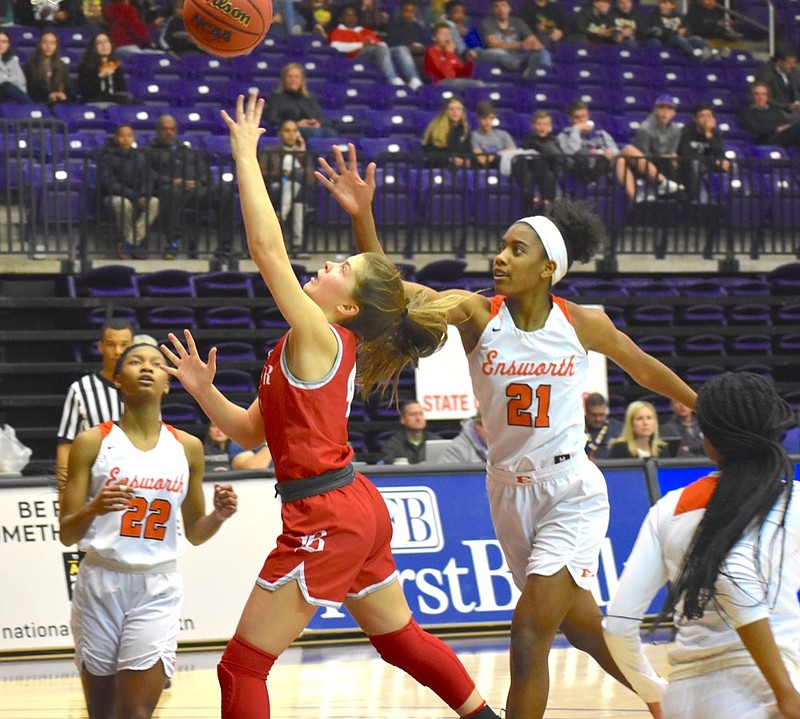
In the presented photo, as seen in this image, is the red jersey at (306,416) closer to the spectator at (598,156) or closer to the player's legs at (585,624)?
the player's legs at (585,624)

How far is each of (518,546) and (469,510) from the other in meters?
3.64

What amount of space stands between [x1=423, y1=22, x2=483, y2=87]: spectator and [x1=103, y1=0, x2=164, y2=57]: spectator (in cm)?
323

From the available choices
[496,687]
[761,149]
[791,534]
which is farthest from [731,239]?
[791,534]

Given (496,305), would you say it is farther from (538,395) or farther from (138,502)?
(138,502)

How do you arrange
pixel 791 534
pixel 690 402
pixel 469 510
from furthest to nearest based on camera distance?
pixel 469 510 < pixel 690 402 < pixel 791 534

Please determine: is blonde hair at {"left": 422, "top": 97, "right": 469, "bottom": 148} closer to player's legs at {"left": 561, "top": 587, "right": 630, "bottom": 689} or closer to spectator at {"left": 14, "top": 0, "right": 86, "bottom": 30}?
spectator at {"left": 14, "top": 0, "right": 86, "bottom": 30}

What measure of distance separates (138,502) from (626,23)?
1500 cm

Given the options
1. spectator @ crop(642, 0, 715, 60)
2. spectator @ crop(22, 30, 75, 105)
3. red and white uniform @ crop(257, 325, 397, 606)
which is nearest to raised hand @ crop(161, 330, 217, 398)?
red and white uniform @ crop(257, 325, 397, 606)

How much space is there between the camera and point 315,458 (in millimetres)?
4227

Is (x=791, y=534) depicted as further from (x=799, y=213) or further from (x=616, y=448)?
(x=799, y=213)

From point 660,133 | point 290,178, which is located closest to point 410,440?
point 290,178

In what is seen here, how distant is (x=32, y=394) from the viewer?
39.1 ft

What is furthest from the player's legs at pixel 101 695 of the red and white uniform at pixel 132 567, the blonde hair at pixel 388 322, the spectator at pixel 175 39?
the spectator at pixel 175 39

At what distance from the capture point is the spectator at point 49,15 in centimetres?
1575
